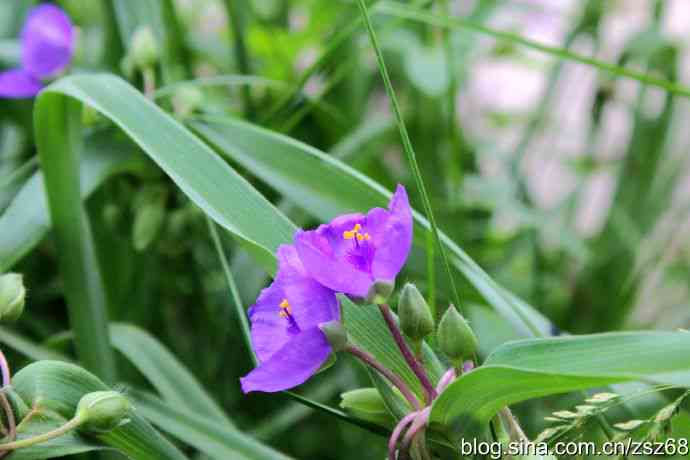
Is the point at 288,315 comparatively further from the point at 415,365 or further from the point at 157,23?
the point at 157,23

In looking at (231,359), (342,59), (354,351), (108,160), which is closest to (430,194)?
(342,59)

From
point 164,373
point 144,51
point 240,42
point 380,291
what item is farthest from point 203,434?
point 240,42

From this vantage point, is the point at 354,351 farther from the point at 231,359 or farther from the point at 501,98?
the point at 501,98

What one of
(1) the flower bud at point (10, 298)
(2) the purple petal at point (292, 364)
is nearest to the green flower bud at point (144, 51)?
(1) the flower bud at point (10, 298)

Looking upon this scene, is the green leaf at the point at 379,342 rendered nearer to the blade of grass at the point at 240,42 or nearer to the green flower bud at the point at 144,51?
the green flower bud at the point at 144,51

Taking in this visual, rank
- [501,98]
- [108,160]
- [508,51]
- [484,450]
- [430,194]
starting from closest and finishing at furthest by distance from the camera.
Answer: [484,450] → [108,160] → [430,194] → [508,51] → [501,98]

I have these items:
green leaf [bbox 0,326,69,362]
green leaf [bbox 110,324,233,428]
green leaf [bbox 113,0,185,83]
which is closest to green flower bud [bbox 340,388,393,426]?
green leaf [bbox 110,324,233,428]
